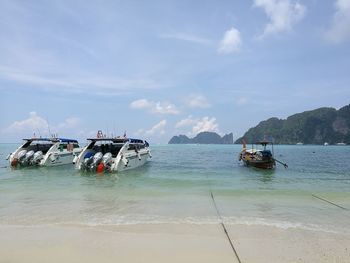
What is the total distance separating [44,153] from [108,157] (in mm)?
9807

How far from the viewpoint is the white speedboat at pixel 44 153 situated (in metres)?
28.2

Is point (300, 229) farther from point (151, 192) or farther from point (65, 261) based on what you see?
point (151, 192)

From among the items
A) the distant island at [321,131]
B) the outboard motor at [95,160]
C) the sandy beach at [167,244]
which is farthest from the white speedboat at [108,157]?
the distant island at [321,131]

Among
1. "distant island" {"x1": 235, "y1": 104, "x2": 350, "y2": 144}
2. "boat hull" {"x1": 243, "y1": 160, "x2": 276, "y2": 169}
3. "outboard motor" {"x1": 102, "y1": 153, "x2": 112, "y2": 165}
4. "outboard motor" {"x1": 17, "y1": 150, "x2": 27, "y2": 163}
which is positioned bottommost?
"boat hull" {"x1": 243, "y1": 160, "x2": 276, "y2": 169}

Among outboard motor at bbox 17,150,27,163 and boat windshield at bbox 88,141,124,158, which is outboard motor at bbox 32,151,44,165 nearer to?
outboard motor at bbox 17,150,27,163

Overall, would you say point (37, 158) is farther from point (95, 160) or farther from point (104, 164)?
point (104, 164)

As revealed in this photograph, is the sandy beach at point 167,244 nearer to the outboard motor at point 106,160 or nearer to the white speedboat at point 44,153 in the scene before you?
the outboard motor at point 106,160

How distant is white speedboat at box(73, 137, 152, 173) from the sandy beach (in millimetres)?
14937

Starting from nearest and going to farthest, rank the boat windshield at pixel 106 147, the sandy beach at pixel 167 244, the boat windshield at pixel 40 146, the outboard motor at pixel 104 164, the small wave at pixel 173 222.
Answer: the sandy beach at pixel 167 244 < the small wave at pixel 173 222 < the outboard motor at pixel 104 164 < the boat windshield at pixel 106 147 < the boat windshield at pixel 40 146

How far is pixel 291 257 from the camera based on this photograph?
21.1 feet

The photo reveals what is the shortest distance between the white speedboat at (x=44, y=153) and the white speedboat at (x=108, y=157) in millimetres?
4135

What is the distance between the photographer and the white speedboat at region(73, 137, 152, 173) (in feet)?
77.2

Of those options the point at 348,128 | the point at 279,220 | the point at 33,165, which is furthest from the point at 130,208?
the point at 348,128

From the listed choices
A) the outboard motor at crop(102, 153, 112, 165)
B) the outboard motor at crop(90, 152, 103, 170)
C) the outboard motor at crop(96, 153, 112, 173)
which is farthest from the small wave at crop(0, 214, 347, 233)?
the outboard motor at crop(102, 153, 112, 165)
